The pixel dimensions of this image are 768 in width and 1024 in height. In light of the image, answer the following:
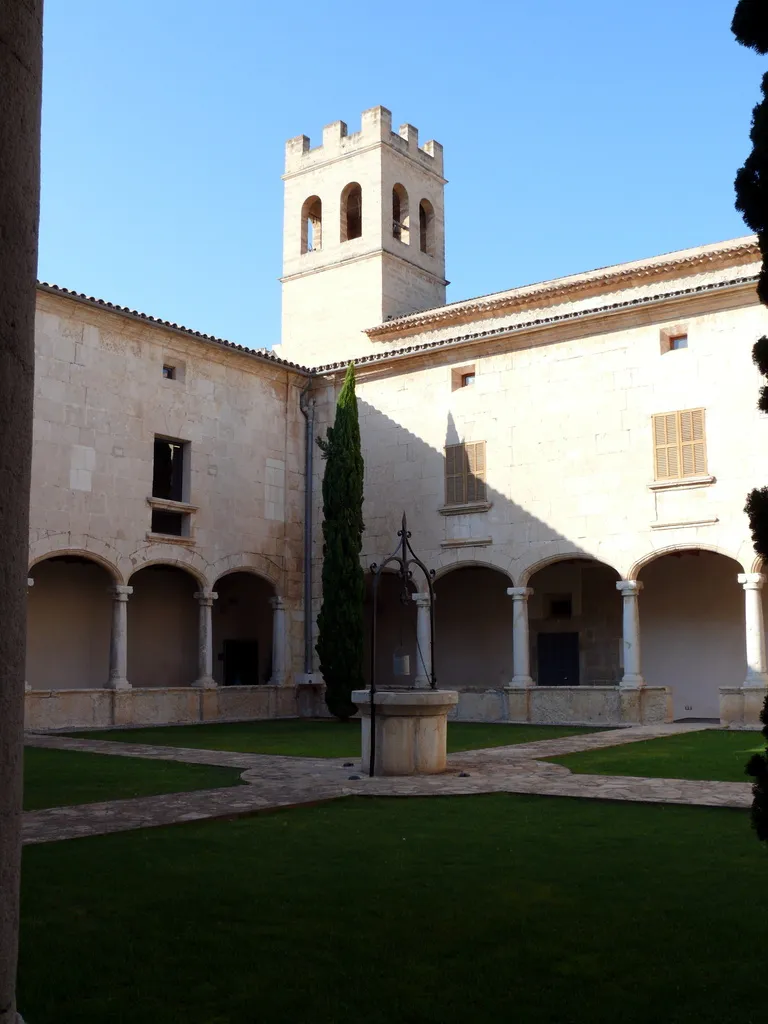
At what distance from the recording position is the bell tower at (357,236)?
95.2 ft

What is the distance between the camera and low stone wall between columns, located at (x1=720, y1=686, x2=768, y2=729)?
16406 mm

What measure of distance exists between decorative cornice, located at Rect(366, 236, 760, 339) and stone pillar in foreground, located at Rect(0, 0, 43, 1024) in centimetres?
1975

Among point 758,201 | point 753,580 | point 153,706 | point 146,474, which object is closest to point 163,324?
point 146,474

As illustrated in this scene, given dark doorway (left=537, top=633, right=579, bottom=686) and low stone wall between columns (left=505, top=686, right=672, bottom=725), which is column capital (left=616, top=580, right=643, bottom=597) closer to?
low stone wall between columns (left=505, top=686, right=672, bottom=725)

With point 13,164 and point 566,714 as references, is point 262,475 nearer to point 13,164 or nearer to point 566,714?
point 566,714

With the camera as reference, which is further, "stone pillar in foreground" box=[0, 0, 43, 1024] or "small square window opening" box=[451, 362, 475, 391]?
"small square window opening" box=[451, 362, 475, 391]

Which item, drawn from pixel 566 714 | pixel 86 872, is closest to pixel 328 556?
pixel 566 714

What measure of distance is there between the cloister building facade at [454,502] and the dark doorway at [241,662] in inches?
1.8

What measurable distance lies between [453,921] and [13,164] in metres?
3.41

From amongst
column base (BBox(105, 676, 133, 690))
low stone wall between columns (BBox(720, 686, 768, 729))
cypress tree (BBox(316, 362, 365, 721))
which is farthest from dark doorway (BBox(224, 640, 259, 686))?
low stone wall between columns (BBox(720, 686, 768, 729))

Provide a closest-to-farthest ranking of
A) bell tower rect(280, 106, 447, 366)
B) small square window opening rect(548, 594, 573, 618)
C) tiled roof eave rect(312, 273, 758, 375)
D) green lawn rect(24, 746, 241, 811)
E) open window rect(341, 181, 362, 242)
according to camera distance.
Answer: green lawn rect(24, 746, 241, 811)
tiled roof eave rect(312, 273, 758, 375)
small square window opening rect(548, 594, 573, 618)
bell tower rect(280, 106, 447, 366)
open window rect(341, 181, 362, 242)

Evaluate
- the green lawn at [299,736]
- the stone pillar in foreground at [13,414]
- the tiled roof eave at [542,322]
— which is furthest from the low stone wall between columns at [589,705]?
the stone pillar in foreground at [13,414]

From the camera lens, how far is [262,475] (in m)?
21.2

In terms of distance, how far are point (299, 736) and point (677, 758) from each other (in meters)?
6.11
